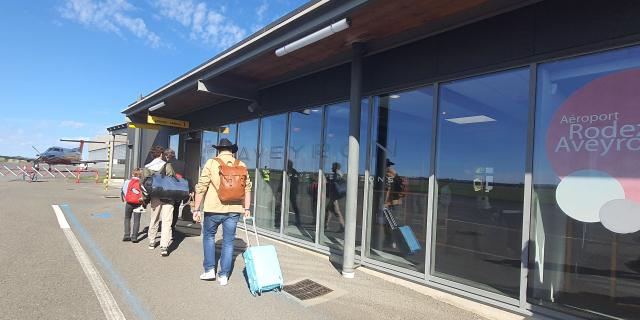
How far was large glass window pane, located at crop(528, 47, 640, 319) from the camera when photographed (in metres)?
4.01

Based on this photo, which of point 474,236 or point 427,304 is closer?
point 427,304

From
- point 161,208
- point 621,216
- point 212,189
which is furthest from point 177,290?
point 621,216

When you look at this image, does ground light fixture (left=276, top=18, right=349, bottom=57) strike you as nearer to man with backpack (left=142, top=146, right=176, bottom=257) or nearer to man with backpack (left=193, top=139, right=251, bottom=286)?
man with backpack (left=193, top=139, right=251, bottom=286)

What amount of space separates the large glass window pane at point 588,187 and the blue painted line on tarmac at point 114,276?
416cm

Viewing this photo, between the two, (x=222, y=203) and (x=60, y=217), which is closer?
(x=222, y=203)

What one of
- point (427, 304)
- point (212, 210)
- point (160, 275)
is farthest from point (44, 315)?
point (427, 304)

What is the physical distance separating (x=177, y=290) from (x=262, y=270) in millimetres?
1039

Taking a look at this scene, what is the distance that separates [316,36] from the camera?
17.6ft

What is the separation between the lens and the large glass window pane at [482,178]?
15.9 ft

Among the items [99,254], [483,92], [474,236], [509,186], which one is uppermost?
[483,92]

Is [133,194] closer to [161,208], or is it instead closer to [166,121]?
[161,208]

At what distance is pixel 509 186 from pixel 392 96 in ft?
7.47

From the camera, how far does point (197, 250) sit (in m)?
7.16

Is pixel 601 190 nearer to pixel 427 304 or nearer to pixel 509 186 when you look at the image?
pixel 509 186
